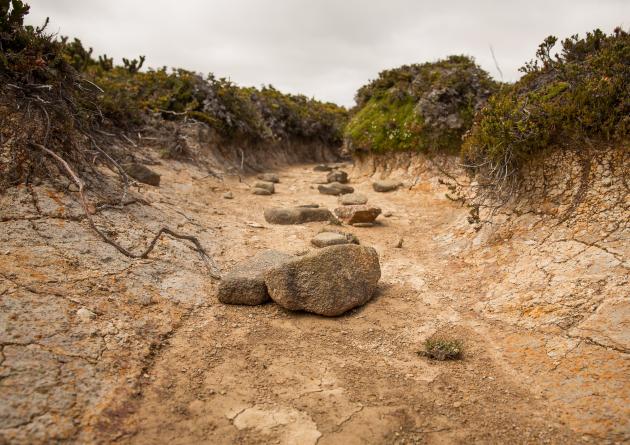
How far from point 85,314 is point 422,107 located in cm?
997

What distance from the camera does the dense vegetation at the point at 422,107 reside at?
418 inches

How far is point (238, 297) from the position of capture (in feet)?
15.2

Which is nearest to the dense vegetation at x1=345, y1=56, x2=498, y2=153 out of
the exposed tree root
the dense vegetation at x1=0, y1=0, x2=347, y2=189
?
the dense vegetation at x1=0, y1=0, x2=347, y2=189

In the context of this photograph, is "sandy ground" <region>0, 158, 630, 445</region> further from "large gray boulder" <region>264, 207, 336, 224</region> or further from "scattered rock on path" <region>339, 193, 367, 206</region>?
"scattered rock on path" <region>339, 193, 367, 206</region>

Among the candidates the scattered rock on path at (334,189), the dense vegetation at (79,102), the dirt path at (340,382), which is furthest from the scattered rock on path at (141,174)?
the scattered rock on path at (334,189)

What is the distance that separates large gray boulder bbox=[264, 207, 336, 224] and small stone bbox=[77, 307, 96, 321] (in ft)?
14.6

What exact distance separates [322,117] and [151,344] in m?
17.6

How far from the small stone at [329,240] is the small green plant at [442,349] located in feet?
8.49

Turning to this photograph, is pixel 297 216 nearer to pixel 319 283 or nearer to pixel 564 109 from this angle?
pixel 319 283

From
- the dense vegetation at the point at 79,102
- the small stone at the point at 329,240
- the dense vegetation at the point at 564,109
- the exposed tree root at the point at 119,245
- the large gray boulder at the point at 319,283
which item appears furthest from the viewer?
the small stone at the point at 329,240

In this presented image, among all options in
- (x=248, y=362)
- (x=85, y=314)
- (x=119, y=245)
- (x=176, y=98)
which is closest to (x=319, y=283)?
(x=248, y=362)

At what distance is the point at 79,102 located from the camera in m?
7.31

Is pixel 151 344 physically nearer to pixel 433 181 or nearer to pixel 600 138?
pixel 600 138

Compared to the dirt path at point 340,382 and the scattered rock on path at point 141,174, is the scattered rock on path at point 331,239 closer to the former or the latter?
the dirt path at point 340,382
